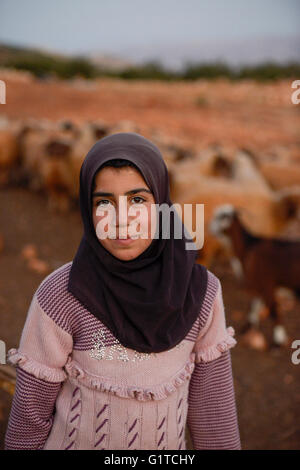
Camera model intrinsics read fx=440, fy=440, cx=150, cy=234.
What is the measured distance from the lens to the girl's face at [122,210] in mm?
1390

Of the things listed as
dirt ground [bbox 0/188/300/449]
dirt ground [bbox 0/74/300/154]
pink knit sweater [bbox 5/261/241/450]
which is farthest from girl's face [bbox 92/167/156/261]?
dirt ground [bbox 0/74/300/154]

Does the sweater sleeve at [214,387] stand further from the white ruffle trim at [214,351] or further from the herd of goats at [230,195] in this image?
the herd of goats at [230,195]

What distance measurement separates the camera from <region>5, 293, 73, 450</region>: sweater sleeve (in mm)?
1433

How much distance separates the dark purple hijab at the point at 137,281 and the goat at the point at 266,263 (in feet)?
9.47

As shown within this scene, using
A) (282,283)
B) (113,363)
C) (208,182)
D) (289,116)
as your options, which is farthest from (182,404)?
(289,116)

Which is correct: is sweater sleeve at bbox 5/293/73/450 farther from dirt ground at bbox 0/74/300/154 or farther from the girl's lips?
dirt ground at bbox 0/74/300/154

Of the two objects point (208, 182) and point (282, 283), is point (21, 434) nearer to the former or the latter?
point (282, 283)

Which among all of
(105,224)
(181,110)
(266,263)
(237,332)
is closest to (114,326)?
(105,224)

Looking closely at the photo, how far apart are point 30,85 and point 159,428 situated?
22.8 metres

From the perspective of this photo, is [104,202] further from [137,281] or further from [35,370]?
[35,370]

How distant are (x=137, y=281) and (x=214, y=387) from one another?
556 millimetres

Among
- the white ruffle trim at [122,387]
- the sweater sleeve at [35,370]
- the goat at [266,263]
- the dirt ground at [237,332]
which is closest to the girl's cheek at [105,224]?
the sweater sleeve at [35,370]

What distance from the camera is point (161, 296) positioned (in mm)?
1412

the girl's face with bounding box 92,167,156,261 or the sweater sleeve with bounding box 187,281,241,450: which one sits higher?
the girl's face with bounding box 92,167,156,261
